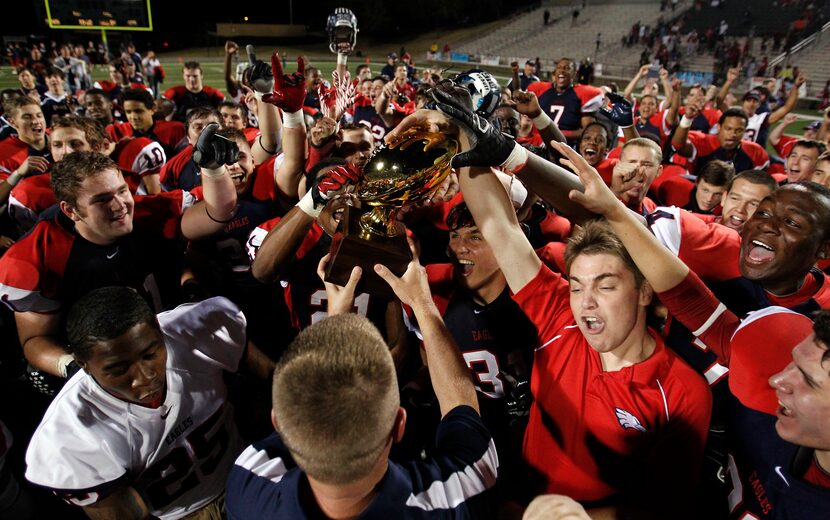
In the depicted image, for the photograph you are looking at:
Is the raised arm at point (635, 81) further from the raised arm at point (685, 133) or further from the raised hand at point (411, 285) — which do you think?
the raised hand at point (411, 285)

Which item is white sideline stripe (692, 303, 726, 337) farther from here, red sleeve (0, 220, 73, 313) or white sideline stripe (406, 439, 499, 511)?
red sleeve (0, 220, 73, 313)

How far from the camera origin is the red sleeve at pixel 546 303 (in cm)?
203

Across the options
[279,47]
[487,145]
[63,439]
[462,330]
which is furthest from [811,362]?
[279,47]

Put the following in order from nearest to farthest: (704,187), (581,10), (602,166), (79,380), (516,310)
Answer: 1. (79,380)
2. (516,310)
3. (704,187)
4. (602,166)
5. (581,10)

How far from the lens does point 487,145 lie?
1.71 m

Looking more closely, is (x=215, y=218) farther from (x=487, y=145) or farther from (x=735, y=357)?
(x=735, y=357)

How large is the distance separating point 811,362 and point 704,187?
2.97 meters

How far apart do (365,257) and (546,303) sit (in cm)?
82

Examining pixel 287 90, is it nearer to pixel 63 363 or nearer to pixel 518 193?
pixel 518 193

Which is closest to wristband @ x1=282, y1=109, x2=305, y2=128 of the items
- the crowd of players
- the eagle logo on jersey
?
the crowd of players

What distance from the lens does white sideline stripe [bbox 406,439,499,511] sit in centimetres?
133

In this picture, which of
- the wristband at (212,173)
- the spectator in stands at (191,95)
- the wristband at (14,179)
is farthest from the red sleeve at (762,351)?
the spectator in stands at (191,95)

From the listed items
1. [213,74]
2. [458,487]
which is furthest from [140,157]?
[213,74]

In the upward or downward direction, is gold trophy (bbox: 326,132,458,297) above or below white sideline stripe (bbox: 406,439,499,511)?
above
